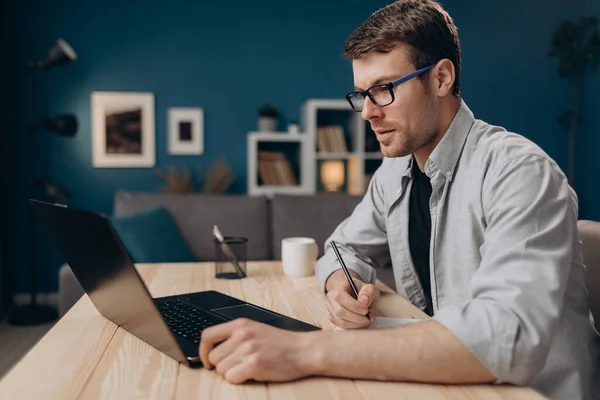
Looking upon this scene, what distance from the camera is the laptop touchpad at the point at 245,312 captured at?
1.06 metres

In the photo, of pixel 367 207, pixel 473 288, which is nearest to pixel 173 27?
pixel 367 207

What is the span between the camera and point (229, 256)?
5.10 feet

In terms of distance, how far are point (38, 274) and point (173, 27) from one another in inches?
87.6

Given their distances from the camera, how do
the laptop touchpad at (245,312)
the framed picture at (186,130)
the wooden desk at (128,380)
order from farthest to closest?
the framed picture at (186,130), the laptop touchpad at (245,312), the wooden desk at (128,380)

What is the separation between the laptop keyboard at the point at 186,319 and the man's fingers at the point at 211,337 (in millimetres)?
103

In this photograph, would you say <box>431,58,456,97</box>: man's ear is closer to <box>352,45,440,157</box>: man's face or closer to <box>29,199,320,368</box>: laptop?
<box>352,45,440,157</box>: man's face

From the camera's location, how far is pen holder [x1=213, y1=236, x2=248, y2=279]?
5.10 feet

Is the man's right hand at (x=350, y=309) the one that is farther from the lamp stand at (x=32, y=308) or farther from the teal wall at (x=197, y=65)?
the teal wall at (x=197, y=65)

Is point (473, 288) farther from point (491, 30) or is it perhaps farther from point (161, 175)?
point (491, 30)

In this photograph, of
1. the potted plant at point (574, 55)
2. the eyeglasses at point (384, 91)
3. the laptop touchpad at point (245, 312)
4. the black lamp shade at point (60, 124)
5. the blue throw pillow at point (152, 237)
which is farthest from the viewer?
the potted plant at point (574, 55)

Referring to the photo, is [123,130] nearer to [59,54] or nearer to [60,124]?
[60,124]

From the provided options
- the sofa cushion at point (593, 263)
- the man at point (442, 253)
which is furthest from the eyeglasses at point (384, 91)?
the sofa cushion at point (593, 263)

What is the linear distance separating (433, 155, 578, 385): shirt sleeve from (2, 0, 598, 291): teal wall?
12.4 ft

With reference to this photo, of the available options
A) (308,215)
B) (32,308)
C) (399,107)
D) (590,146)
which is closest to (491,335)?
(399,107)
